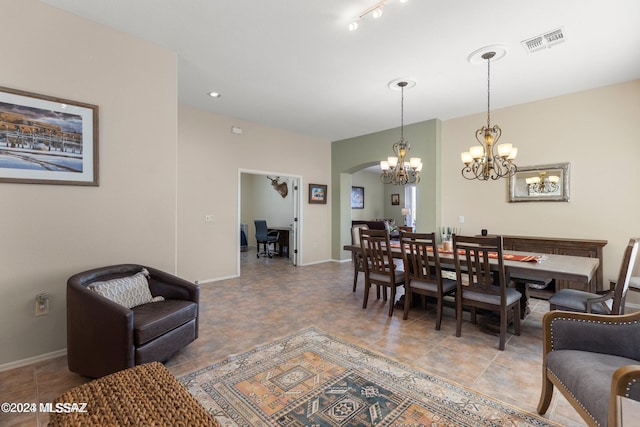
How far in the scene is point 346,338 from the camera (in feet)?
8.96

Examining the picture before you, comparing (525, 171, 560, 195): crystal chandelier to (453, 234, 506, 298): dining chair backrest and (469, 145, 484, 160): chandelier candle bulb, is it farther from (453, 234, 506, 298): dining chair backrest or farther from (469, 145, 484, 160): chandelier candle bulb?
(453, 234, 506, 298): dining chair backrest

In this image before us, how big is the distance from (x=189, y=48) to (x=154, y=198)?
5.23ft

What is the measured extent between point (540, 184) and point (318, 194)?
4080mm

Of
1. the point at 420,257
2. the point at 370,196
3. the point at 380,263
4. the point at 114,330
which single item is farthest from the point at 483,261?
the point at 370,196

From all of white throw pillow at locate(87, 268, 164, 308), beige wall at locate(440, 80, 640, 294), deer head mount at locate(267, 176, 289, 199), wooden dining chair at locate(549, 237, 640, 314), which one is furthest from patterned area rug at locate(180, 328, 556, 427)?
deer head mount at locate(267, 176, 289, 199)

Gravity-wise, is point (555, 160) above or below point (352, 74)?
below

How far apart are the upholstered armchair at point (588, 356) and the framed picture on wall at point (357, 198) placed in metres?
8.84

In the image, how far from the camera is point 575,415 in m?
1.69

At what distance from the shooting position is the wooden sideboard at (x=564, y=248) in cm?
367

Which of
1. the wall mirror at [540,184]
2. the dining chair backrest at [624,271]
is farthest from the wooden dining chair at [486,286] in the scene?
the wall mirror at [540,184]

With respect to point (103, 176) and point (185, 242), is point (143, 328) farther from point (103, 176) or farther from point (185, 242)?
point (185, 242)

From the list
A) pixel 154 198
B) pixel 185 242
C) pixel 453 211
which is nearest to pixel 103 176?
pixel 154 198

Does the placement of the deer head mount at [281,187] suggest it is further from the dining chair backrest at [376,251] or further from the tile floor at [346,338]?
the dining chair backrest at [376,251]

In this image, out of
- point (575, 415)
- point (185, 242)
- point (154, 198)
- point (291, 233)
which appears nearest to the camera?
point (575, 415)
